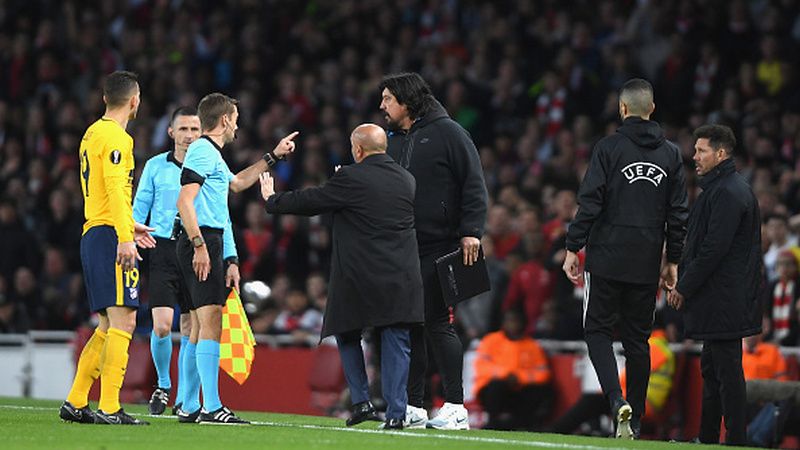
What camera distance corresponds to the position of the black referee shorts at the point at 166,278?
13.3m

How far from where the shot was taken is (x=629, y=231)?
11484 millimetres

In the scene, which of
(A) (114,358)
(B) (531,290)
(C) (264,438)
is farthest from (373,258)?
(B) (531,290)

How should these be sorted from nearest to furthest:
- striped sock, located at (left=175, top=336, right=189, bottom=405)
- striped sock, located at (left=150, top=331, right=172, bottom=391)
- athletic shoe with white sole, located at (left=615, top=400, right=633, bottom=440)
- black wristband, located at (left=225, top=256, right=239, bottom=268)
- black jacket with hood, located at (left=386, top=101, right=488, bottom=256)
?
athletic shoe with white sole, located at (left=615, top=400, right=633, bottom=440), black jacket with hood, located at (left=386, top=101, right=488, bottom=256), striped sock, located at (left=175, top=336, right=189, bottom=405), black wristband, located at (left=225, top=256, right=239, bottom=268), striped sock, located at (left=150, top=331, right=172, bottom=391)

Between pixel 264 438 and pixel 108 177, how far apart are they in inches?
77.2

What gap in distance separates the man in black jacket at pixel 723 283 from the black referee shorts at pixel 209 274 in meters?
3.03

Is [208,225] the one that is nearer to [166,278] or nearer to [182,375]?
[182,375]

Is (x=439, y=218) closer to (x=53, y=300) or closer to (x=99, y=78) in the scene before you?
(x=53, y=300)

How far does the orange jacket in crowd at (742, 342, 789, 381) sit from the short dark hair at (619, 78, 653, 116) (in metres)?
3.42

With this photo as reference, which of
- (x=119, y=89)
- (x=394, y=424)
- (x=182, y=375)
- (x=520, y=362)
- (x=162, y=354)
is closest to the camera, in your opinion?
(x=394, y=424)

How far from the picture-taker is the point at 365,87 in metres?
22.5

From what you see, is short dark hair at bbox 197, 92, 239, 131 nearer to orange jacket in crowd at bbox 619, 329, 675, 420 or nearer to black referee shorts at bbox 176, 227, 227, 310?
black referee shorts at bbox 176, 227, 227, 310

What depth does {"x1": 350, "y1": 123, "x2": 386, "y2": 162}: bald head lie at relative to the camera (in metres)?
11.0

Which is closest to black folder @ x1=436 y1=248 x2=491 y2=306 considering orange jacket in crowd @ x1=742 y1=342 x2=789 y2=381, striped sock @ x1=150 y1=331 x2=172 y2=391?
striped sock @ x1=150 y1=331 x2=172 y2=391

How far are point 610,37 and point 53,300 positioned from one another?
748cm
